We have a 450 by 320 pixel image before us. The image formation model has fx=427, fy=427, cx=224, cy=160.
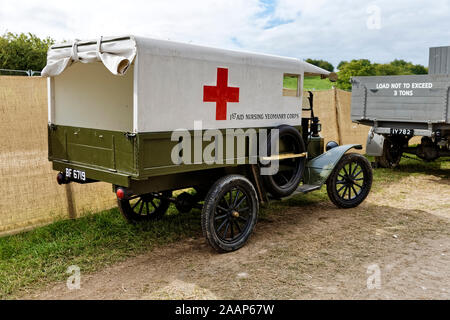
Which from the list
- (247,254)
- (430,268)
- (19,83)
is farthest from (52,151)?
(430,268)

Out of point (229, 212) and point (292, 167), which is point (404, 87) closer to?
point (292, 167)

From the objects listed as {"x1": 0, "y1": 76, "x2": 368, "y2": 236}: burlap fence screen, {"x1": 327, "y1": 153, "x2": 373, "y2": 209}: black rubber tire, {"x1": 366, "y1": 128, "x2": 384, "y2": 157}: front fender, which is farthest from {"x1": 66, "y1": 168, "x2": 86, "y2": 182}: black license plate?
{"x1": 366, "y1": 128, "x2": 384, "y2": 157}: front fender

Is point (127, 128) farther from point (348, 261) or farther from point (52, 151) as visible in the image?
point (348, 261)

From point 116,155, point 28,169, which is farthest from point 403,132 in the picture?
point 28,169

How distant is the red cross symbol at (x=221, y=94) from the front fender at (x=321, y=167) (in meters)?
2.04

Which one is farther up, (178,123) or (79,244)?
(178,123)

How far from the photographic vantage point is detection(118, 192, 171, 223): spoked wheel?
18.0ft

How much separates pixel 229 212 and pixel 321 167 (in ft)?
6.55

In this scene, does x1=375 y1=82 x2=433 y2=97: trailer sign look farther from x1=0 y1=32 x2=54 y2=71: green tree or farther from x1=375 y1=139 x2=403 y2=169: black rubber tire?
x1=0 y1=32 x2=54 y2=71: green tree

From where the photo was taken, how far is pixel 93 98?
4.89 metres

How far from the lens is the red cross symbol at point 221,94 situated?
14.9 feet

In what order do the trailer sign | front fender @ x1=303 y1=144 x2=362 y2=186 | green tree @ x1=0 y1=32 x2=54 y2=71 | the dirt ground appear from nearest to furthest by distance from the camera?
1. the dirt ground
2. front fender @ x1=303 y1=144 x2=362 y2=186
3. the trailer sign
4. green tree @ x1=0 y1=32 x2=54 y2=71

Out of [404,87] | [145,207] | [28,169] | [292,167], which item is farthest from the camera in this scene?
[404,87]

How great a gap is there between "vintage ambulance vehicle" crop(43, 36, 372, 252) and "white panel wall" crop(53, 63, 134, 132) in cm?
1
